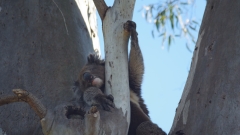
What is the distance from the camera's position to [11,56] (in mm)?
3977

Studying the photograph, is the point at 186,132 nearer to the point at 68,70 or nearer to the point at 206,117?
the point at 206,117

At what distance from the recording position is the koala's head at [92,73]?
460cm

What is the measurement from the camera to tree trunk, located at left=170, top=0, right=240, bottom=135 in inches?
113

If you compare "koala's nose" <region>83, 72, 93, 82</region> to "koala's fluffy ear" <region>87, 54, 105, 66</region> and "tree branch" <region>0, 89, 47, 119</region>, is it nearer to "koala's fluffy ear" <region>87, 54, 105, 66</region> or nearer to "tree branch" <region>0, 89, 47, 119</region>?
"koala's fluffy ear" <region>87, 54, 105, 66</region>

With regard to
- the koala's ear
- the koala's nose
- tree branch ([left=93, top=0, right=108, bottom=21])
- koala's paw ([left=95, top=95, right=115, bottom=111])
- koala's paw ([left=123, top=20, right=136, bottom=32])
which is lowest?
koala's paw ([left=95, top=95, right=115, bottom=111])

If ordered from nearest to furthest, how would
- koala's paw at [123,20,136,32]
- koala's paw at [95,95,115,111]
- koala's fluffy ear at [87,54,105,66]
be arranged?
koala's paw at [95,95,115,111] → koala's paw at [123,20,136,32] → koala's fluffy ear at [87,54,105,66]

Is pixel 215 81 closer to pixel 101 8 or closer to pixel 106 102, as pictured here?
pixel 106 102

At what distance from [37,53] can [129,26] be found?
0.88m

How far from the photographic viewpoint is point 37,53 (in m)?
4.02

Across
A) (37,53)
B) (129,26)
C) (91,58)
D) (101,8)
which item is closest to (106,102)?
(129,26)

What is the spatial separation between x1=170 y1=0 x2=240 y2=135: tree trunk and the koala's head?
4.72 ft

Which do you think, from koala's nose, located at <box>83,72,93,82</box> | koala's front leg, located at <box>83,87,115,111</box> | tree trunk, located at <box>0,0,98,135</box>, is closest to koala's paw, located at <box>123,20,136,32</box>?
koala's front leg, located at <box>83,87,115,111</box>

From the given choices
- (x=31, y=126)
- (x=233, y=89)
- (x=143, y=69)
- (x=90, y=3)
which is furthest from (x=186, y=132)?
(x=90, y=3)

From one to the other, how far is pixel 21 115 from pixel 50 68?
1.53ft
